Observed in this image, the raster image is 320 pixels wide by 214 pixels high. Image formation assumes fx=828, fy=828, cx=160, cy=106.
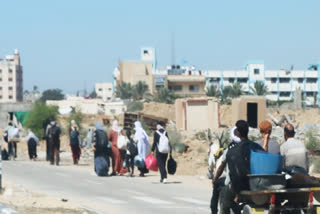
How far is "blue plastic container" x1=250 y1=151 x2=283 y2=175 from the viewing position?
9.92m

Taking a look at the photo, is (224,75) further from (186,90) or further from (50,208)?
(50,208)

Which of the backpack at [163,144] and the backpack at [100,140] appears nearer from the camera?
the backpack at [163,144]

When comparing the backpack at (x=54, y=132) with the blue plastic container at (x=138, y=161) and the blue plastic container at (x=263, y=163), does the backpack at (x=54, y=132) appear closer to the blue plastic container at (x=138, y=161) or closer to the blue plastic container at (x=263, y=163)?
the blue plastic container at (x=138, y=161)

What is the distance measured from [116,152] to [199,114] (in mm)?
37733

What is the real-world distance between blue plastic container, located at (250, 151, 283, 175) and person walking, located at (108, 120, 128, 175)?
48.0ft

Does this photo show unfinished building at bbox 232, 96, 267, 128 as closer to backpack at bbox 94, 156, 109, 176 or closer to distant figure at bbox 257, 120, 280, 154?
backpack at bbox 94, 156, 109, 176

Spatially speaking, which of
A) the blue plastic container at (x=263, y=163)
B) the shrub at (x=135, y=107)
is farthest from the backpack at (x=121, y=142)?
the shrub at (x=135, y=107)

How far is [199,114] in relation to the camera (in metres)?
62.1

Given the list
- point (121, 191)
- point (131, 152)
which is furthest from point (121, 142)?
point (121, 191)

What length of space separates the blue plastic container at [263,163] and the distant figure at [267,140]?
54.7 inches

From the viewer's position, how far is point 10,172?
87.5ft

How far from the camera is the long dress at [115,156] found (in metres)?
24.5

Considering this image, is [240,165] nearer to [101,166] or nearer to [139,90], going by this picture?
[101,166]

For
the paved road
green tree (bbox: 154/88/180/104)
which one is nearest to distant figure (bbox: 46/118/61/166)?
the paved road
